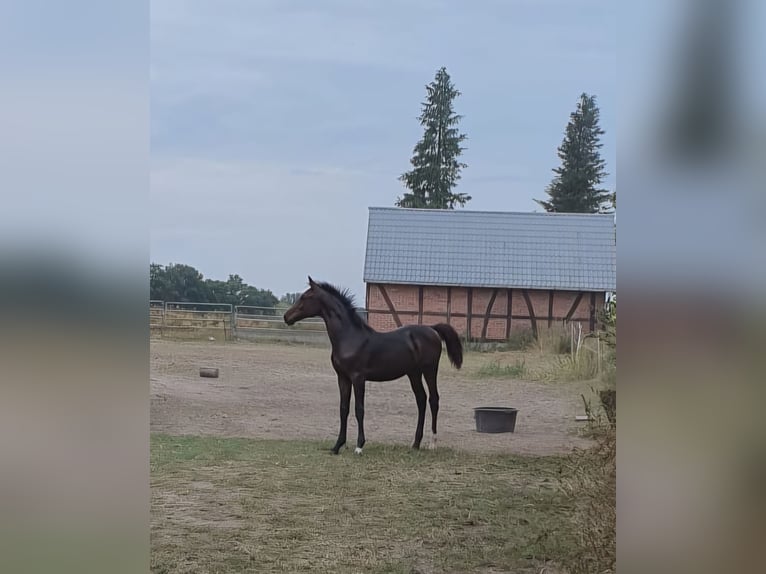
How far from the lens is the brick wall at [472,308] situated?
416 centimetres

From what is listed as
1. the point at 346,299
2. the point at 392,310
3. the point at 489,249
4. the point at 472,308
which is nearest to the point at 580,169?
the point at 489,249

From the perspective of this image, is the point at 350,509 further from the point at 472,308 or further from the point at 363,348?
the point at 472,308

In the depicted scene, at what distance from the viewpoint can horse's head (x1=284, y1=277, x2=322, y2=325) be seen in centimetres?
407

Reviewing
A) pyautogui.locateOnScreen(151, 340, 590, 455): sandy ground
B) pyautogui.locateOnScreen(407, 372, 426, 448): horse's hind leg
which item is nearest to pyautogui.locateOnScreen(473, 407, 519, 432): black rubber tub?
pyautogui.locateOnScreen(151, 340, 590, 455): sandy ground

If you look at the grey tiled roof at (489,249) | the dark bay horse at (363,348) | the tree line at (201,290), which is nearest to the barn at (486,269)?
the grey tiled roof at (489,249)

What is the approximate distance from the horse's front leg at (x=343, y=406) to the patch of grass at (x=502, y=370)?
2.41 ft

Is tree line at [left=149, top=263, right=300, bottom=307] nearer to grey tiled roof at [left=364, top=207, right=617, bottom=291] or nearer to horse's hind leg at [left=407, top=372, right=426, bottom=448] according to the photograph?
grey tiled roof at [left=364, top=207, right=617, bottom=291]

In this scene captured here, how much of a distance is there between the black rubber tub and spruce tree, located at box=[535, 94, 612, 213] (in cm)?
116

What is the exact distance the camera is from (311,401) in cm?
450

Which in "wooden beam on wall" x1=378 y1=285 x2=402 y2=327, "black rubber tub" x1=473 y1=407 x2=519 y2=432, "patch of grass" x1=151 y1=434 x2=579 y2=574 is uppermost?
"wooden beam on wall" x1=378 y1=285 x2=402 y2=327

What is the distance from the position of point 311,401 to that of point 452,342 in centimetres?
96
